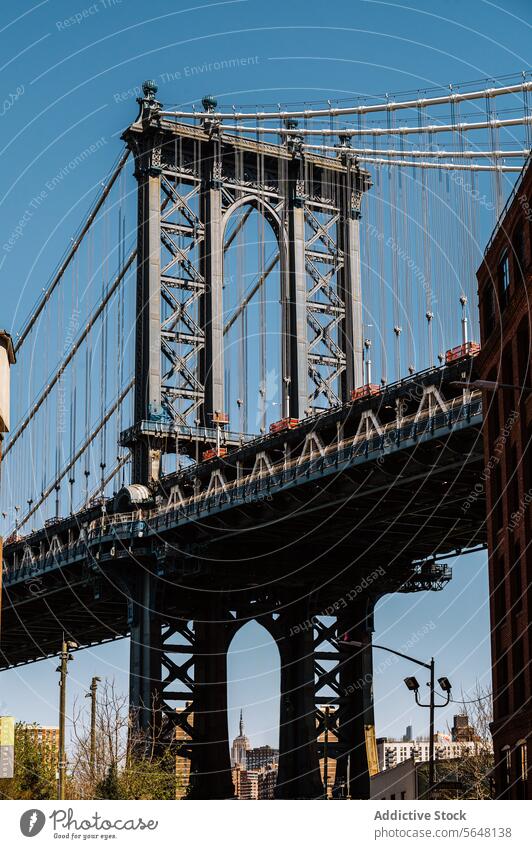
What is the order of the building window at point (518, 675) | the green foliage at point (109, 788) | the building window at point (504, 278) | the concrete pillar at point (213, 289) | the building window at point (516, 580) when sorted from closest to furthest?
the building window at point (518, 675) → the building window at point (516, 580) → the building window at point (504, 278) → the green foliage at point (109, 788) → the concrete pillar at point (213, 289)

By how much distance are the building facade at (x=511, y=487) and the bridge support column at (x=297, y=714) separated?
42474 mm

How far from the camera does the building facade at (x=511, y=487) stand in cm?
5019

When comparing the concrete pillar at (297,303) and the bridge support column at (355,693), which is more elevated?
the concrete pillar at (297,303)

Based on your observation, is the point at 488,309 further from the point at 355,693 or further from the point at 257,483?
the point at 355,693

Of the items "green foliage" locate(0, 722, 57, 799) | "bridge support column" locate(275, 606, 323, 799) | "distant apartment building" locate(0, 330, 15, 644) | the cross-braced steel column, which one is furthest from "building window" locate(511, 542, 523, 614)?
"bridge support column" locate(275, 606, 323, 799)

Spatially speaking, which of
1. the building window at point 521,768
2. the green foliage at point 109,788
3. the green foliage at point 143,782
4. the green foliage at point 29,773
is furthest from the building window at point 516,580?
the green foliage at point 29,773

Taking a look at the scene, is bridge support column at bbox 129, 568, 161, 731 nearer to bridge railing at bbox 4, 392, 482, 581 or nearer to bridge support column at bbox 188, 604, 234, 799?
bridge support column at bbox 188, 604, 234, 799

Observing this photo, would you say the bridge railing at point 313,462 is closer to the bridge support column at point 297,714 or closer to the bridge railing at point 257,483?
the bridge railing at point 257,483

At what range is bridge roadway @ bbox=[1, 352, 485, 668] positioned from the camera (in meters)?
73.1

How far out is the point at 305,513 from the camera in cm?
8312

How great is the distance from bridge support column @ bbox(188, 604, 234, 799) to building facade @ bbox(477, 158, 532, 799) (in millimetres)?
42884

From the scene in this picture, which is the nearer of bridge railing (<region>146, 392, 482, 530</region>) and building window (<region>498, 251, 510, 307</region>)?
building window (<region>498, 251, 510, 307</region>)
